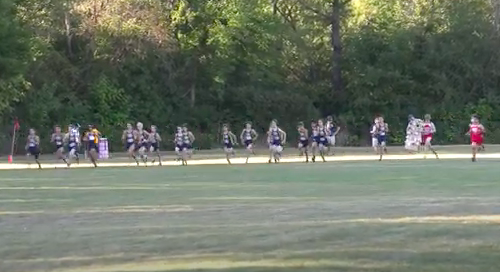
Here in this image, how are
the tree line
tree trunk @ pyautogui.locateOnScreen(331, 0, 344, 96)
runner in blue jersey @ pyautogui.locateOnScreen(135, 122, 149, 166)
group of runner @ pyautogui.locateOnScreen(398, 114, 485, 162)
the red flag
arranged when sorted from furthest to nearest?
tree trunk @ pyautogui.locateOnScreen(331, 0, 344, 96) < the tree line < the red flag < group of runner @ pyautogui.locateOnScreen(398, 114, 485, 162) < runner in blue jersey @ pyautogui.locateOnScreen(135, 122, 149, 166)

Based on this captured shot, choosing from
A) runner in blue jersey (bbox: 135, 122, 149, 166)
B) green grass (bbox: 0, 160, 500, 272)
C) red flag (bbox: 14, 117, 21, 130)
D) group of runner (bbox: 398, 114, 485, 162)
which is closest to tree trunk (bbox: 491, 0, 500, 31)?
group of runner (bbox: 398, 114, 485, 162)

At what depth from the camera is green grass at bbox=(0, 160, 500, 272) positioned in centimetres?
1123

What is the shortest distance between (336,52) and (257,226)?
51.5 meters

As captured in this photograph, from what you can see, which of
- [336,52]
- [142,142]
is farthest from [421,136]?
[336,52]

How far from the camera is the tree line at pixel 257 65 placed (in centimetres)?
5853

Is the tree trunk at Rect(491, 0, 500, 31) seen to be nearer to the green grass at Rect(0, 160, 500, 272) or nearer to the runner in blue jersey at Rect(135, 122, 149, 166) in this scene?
the runner in blue jersey at Rect(135, 122, 149, 166)

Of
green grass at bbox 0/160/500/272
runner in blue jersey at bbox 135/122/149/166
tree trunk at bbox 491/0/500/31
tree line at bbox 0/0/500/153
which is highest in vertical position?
tree trunk at bbox 491/0/500/31

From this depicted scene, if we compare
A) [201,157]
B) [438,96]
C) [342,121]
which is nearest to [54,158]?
[201,157]

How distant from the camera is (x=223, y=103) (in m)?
64.1

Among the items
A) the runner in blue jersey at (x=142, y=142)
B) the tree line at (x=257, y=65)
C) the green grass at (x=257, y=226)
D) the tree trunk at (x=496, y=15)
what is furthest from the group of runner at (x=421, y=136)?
the green grass at (x=257, y=226)

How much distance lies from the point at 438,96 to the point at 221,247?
54.8m

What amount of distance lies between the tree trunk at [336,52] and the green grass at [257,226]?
1544 inches

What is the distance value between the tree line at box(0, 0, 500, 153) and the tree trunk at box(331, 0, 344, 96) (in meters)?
0.08

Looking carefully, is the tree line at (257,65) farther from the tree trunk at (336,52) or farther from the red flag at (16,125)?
the red flag at (16,125)
